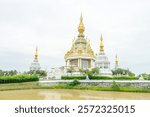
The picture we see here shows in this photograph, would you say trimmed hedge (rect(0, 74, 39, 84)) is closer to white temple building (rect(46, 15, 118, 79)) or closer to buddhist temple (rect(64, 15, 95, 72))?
white temple building (rect(46, 15, 118, 79))

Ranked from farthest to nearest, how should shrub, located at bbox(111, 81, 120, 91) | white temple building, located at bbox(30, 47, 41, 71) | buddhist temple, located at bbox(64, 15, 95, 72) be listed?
1. white temple building, located at bbox(30, 47, 41, 71)
2. buddhist temple, located at bbox(64, 15, 95, 72)
3. shrub, located at bbox(111, 81, 120, 91)

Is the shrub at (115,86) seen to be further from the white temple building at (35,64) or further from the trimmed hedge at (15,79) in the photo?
the white temple building at (35,64)

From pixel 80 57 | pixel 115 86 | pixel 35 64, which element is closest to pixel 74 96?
pixel 115 86

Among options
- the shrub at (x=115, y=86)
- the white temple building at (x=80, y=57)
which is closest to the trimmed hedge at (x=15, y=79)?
the white temple building at (x=80, y=57)

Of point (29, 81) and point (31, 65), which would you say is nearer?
point (29, 81)

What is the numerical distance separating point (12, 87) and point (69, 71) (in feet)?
55.3

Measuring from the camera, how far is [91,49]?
49.9 meters

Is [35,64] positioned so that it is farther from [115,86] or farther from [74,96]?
[74,96]

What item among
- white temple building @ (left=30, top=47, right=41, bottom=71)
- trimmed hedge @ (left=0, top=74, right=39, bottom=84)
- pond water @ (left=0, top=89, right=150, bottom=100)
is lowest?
pond water @ (left=0, top=89, right=150, bottom=100)

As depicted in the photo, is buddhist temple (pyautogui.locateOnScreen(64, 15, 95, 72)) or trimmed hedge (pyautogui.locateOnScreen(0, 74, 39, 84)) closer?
trimmed hedge (pyautogui.locateOnScreen(0, 74, 39, 84))

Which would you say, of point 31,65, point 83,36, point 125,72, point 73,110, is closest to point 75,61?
point 83,36

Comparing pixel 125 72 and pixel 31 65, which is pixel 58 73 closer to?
pixel 125 72

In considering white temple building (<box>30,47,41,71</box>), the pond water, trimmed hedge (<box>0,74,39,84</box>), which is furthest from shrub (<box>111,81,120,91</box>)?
white temple building (<box>30,47,41,71</box>)

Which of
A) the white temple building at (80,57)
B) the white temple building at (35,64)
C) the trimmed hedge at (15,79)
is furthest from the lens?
the white temple building at (35,64)
